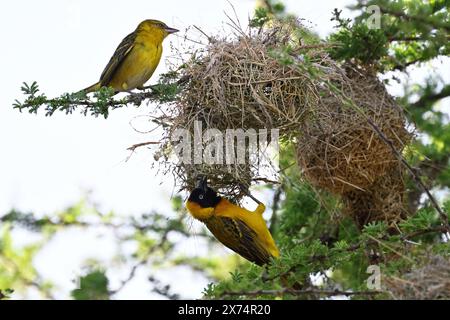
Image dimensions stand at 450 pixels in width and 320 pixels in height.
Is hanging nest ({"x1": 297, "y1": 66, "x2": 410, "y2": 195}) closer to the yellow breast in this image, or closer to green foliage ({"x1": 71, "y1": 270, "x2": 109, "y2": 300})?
the yellow breast

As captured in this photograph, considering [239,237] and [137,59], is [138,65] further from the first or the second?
[239,237]

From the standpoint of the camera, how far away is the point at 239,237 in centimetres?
571

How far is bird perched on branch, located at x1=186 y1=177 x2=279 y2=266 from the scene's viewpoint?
5.41m

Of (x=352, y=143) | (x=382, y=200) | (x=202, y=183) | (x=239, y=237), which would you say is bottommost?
(x=239, y=237)

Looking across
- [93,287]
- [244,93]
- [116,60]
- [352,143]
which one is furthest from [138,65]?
[93,287]

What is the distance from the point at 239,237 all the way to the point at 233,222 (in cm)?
13

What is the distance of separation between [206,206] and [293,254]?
829mm

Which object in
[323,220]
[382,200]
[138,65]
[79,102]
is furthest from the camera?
[323,220]

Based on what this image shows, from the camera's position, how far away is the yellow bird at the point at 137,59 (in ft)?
19.6

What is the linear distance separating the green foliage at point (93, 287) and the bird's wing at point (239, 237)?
1.04m

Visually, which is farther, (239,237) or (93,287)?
(93,287)

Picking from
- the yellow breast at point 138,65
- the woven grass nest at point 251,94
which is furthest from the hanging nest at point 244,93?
the yellow breast at point 138,65

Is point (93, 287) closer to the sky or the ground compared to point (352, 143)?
closer to the ground

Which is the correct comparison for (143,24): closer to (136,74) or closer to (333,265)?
(136,74)
